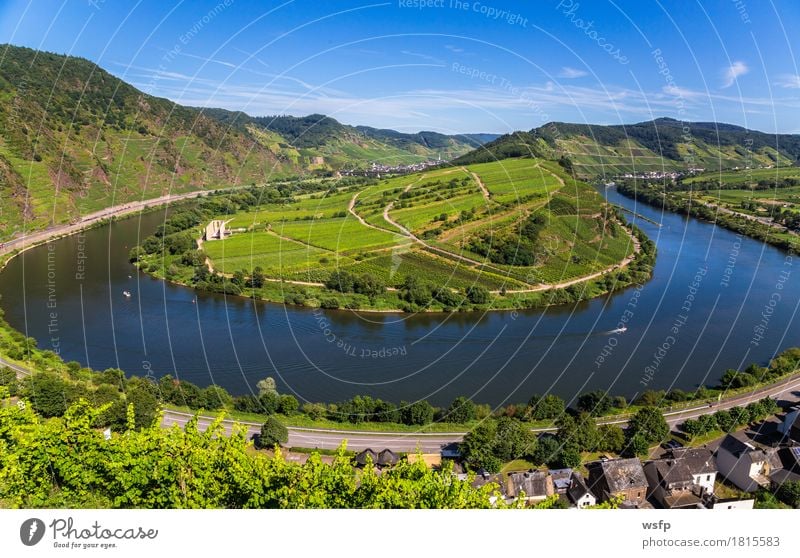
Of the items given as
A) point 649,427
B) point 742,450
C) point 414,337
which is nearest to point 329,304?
point 414,337

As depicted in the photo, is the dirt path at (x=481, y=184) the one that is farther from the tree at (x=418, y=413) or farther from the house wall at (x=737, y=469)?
the house wall at (x=737, y=469)

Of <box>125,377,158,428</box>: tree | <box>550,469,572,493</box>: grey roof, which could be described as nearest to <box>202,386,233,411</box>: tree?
<box>125,377,158,428</box>: tree

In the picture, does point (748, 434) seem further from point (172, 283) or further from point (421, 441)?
point (172, 283)

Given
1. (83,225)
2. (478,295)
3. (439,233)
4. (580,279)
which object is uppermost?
(83,225)

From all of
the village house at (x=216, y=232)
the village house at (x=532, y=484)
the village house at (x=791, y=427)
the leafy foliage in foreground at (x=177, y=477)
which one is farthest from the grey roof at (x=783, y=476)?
the village house at (x=216, y=232)

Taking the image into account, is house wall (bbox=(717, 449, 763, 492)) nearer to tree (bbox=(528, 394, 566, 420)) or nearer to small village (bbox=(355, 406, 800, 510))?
small village (bbox=(355, 406, 800, 510))

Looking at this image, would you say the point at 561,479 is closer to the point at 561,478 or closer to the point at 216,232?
the point at 561,478

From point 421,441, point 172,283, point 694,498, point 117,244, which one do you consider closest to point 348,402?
point 421,441
